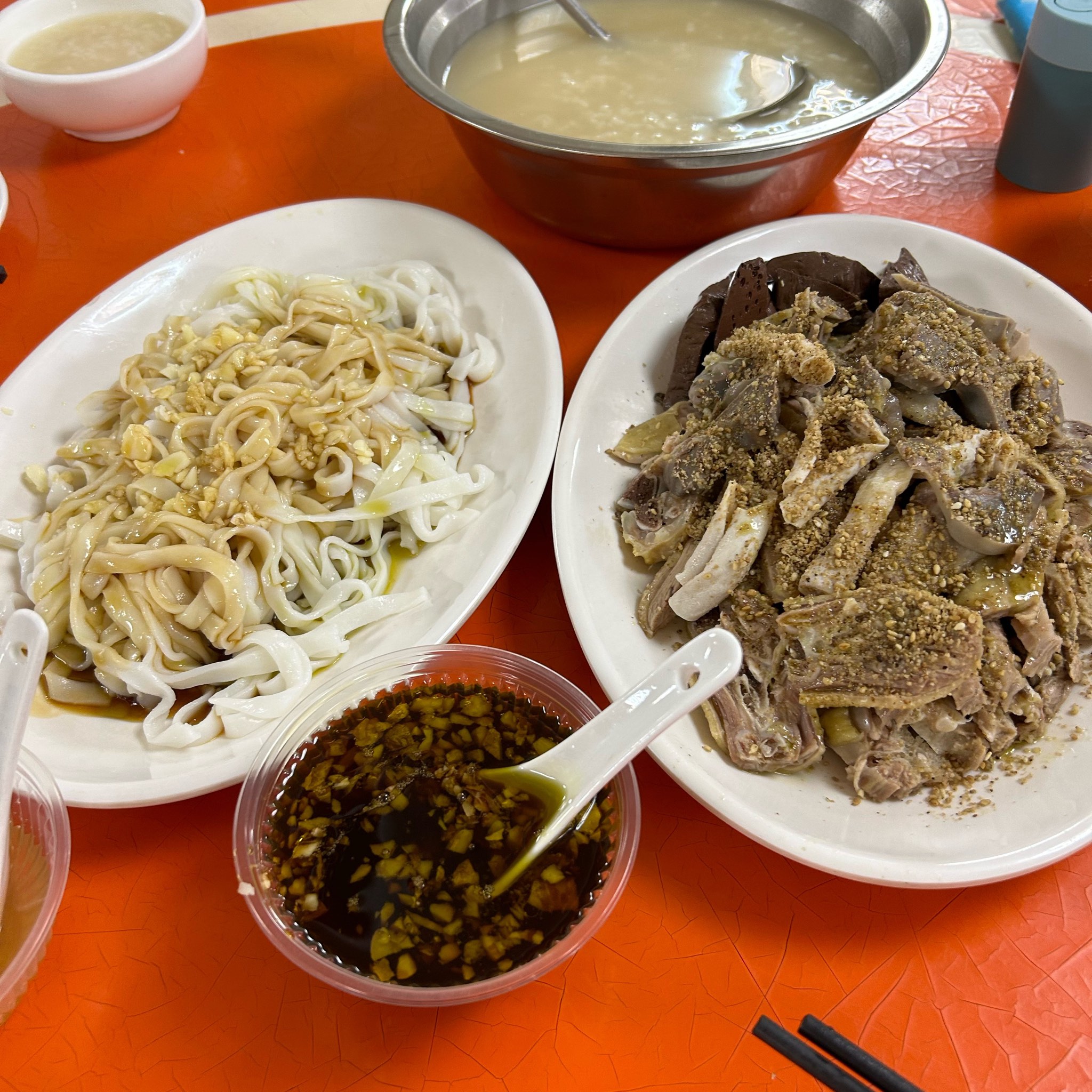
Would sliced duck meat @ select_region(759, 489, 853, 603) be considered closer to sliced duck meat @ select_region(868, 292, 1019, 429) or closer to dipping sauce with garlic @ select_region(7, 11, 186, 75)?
sliced duck meat @ select_region(868, 292, 1019, 429)

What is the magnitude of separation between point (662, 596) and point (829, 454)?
0.48 m

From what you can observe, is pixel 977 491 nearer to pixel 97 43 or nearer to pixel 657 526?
pixel 657 526

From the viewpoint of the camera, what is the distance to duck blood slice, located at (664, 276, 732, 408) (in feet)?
7.09

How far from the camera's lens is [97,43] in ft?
9.79

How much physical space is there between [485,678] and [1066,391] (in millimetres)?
1680

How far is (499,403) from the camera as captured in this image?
225cm

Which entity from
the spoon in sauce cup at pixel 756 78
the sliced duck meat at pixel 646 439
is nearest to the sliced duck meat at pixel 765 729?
the sliced duck meat at pixel 646 439

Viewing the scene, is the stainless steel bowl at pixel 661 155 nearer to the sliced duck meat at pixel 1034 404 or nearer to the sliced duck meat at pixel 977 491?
the sliced duck meat at pixel 1034 404

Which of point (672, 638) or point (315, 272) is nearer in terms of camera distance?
point (672, 638)

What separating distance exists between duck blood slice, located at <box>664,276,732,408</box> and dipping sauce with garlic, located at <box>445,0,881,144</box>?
1.96ft

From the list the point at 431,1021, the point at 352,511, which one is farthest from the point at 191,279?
the point at 431,1021

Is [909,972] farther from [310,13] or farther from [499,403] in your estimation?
[310,13]

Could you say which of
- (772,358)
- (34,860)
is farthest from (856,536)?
(34,860)

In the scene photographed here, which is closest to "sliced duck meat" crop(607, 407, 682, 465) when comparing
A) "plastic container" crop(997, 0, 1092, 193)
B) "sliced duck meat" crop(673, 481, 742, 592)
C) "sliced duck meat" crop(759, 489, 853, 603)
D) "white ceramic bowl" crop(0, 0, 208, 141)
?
"sliced duck meat" crop(673, 481, 742, 592)
